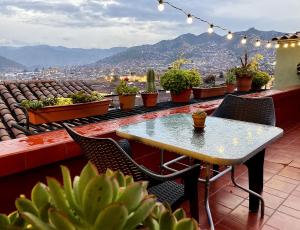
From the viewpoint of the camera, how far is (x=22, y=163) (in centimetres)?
190

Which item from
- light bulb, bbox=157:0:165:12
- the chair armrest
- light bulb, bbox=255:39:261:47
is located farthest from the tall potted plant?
the chair armrest

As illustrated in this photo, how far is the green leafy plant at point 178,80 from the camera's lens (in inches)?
165

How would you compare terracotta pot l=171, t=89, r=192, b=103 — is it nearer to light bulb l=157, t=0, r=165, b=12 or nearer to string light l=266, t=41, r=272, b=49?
light bulb l=157, t=0, r=165, b=12

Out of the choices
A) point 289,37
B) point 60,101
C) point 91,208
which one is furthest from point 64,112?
point 289,37

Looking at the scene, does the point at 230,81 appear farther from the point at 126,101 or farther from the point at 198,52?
the point at 126,101

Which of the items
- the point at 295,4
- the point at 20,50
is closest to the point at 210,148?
the point at 295,4

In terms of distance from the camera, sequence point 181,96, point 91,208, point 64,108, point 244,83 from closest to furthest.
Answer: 1. point 91,208
2. point 64,108
3. point 181,96
4. point 244,83

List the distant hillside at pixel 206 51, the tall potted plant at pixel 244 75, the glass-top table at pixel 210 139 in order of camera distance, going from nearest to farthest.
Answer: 1. the glass-top table at pixel 210 139
2. the tall potted plant at pixel 244 75
3. the distant hillside at pixel 206 51

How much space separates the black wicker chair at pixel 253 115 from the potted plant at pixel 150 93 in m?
1.07

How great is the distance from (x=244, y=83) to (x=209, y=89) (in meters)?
1.33

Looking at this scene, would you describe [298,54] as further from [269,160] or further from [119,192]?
[119,192]

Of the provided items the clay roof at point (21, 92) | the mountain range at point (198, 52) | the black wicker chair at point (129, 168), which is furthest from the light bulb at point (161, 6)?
the clay roof at point (21, 92)

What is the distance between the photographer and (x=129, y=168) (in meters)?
1.58

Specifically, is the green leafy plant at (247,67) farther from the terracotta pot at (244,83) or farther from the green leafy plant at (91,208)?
the green leafy plant at (91,208)
